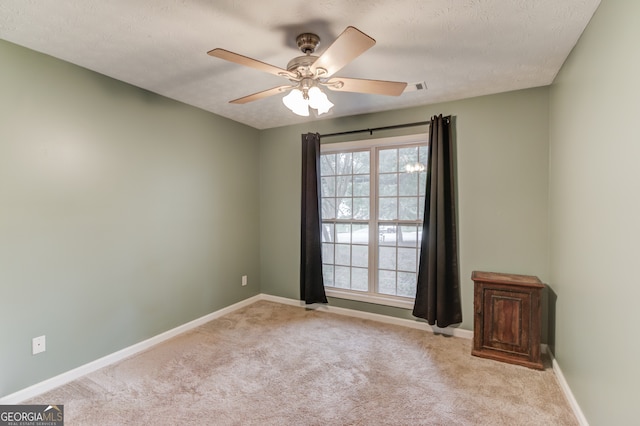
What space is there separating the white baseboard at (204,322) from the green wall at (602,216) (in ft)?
0.41

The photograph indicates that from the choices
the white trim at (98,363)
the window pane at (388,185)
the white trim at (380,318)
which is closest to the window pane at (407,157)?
the window pane at (388,185)

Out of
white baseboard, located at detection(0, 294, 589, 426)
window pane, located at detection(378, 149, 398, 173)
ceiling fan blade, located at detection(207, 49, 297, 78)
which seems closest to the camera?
ceiling fan blade, located at detection(207, 49, 297, 78)

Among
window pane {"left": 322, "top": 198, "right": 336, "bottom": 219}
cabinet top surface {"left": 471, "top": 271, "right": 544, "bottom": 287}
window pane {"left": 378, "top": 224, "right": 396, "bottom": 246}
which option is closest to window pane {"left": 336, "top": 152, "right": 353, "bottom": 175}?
window pane {"left": 322, "top": 198, "right": 336, "bottom": 219}

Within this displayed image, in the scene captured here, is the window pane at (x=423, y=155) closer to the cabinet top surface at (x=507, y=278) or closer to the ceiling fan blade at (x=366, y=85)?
the cabinet top surface at (x=507, y=278)

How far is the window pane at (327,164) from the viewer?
3.98m

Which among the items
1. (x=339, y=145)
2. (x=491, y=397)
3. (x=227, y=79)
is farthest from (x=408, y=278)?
(x=227, y=79)

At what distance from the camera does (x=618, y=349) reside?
1451 mm

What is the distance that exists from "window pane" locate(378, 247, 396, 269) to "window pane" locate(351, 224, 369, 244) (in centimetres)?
22

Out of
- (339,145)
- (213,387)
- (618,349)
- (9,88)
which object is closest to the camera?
(618,349)

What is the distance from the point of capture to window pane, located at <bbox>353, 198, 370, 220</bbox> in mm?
3770

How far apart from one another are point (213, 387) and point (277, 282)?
81.1 inches

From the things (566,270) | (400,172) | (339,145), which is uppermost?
(339,145)

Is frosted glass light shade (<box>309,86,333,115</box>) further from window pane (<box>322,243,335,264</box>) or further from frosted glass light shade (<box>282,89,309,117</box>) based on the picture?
window pane (<box>322,243,335,264</box>)

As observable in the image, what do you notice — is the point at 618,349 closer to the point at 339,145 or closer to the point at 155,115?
the point at 339,145
